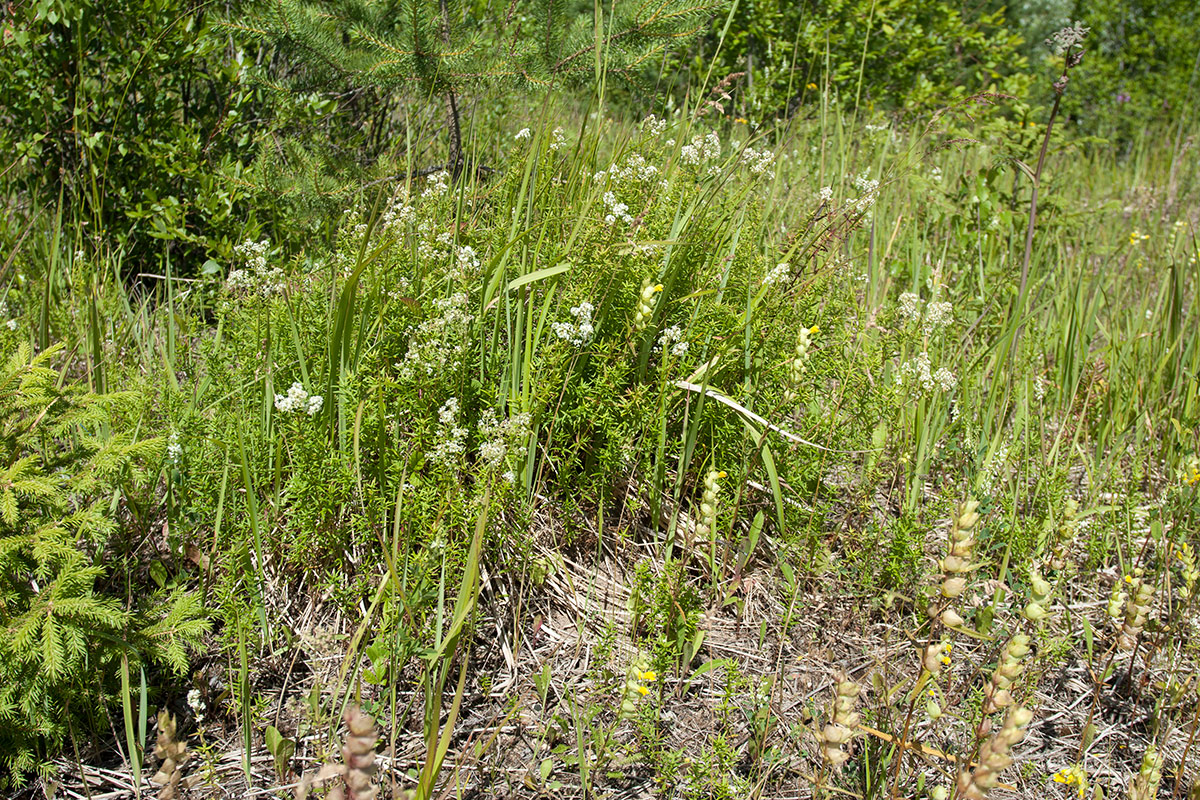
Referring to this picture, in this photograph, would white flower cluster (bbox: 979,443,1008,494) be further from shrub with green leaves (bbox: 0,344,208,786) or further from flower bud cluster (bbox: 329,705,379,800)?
shrub with green leaves (bbox: 0,344,208,786)

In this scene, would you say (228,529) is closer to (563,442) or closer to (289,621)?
(289,621)

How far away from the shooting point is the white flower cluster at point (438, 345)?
1974 millimetres

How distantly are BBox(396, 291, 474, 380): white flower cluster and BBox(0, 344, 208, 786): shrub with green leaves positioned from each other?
22.3 inches

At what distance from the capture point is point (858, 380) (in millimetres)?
2402

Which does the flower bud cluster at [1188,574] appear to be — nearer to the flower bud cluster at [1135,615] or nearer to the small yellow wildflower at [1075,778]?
the flower bud cluster at [1135,615]

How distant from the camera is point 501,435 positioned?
1920mm

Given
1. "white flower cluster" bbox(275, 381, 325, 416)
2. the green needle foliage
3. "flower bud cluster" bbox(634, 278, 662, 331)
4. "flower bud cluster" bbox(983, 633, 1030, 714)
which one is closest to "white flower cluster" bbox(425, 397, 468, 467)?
"white flower cluster" bbox(275, 381, 325, 416)

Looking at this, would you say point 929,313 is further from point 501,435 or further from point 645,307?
point 501,435

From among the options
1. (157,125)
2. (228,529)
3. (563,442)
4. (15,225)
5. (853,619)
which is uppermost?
Answer: (157,125)

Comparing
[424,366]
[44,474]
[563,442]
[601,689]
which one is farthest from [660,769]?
[44,474]

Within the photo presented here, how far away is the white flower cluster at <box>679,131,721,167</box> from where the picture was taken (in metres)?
2.71

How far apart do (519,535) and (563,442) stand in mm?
294

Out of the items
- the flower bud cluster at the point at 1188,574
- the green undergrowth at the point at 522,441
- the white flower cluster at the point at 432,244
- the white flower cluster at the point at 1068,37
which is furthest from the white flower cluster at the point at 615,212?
the flower bud cluster at the point at 1188,574

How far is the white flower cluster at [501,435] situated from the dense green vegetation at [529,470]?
0.02m
